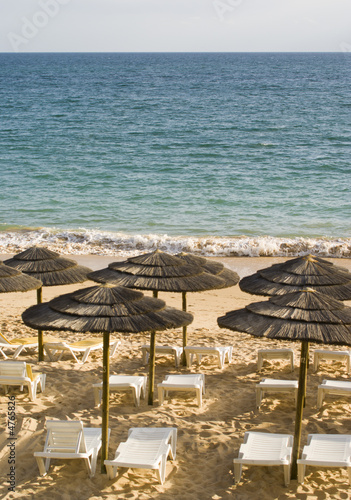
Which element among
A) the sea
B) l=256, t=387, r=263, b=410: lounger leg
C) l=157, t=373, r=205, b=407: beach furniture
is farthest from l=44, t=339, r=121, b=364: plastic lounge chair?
the sea

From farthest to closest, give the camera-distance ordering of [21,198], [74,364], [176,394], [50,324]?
[21,198]
[74,364]
[176,394]
[50,324]

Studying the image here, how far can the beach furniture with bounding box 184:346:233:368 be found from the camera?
29.7 ft

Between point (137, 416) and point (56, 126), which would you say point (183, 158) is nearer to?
point (56, 126)

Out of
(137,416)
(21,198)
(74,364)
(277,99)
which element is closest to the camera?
(137,416)

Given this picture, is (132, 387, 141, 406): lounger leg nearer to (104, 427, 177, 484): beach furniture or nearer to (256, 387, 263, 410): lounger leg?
(104, 427, 177, 484): beach furniture

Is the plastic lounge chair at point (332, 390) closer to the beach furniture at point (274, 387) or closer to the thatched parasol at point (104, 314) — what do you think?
the beach furniture at point (274, 387)

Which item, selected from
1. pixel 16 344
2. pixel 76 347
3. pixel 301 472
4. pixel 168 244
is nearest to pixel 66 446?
pixel 301 472

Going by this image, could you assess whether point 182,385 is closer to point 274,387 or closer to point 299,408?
point 274,387

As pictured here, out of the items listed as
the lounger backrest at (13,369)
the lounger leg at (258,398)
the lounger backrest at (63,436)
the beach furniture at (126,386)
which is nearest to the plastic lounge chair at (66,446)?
the lounger backrest at (63,436)

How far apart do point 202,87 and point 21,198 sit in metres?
36.0

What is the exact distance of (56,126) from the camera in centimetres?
3909

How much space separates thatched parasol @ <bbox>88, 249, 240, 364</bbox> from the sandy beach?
150cm

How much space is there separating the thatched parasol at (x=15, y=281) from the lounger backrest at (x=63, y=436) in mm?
2602

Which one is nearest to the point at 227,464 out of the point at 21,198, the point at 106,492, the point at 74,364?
the point at 106,492
